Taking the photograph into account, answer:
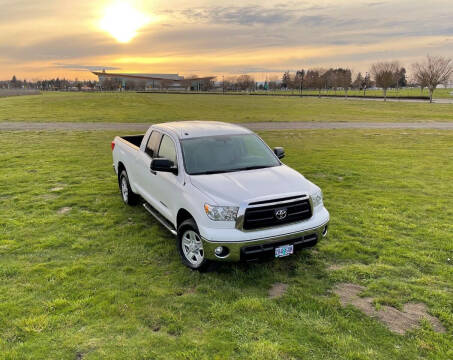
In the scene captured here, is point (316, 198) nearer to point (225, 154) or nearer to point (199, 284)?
point (225, 154)

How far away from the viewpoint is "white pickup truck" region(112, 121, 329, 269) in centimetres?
420

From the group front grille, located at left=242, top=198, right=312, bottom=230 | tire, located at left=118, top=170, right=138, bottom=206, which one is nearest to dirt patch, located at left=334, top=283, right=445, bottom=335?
front grille, located at left=242, top=198, right=312, bottom=230

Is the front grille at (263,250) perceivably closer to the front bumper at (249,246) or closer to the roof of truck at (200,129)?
the front bumper at (249,246)

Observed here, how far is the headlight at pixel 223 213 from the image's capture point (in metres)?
4.20

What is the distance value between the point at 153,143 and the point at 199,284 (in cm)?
271

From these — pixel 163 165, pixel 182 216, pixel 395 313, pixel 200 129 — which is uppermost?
pixel 200 129

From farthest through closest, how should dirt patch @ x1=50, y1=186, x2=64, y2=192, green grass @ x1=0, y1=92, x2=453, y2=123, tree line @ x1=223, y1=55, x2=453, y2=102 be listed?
tree line @ x1=223, y1=55, x2=453, y2=102, green grass @ x1=0, y1=92, x2=453, y2=123, dirt patch @ x1=50, y1=186, x2=64, y2=192

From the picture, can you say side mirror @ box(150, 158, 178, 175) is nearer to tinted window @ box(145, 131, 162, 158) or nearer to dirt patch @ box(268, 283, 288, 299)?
tinted window @ box(145, 131, 162, 158)

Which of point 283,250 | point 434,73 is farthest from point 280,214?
point 434,73

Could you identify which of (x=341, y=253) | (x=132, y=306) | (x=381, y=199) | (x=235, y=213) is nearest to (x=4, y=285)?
(x=132, y=306)

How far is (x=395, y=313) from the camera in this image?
12.7ft

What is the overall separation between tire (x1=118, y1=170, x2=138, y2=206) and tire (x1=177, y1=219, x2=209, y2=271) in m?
2.67

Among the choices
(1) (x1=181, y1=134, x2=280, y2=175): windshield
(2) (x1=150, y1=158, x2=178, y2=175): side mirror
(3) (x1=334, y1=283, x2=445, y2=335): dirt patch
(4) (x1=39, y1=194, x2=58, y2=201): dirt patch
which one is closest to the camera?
(3) (x1=334, y1=283, x2=445, y2=335): dirt patch

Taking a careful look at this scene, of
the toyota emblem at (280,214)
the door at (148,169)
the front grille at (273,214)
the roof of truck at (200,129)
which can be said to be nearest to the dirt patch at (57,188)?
the door at (148,169)
